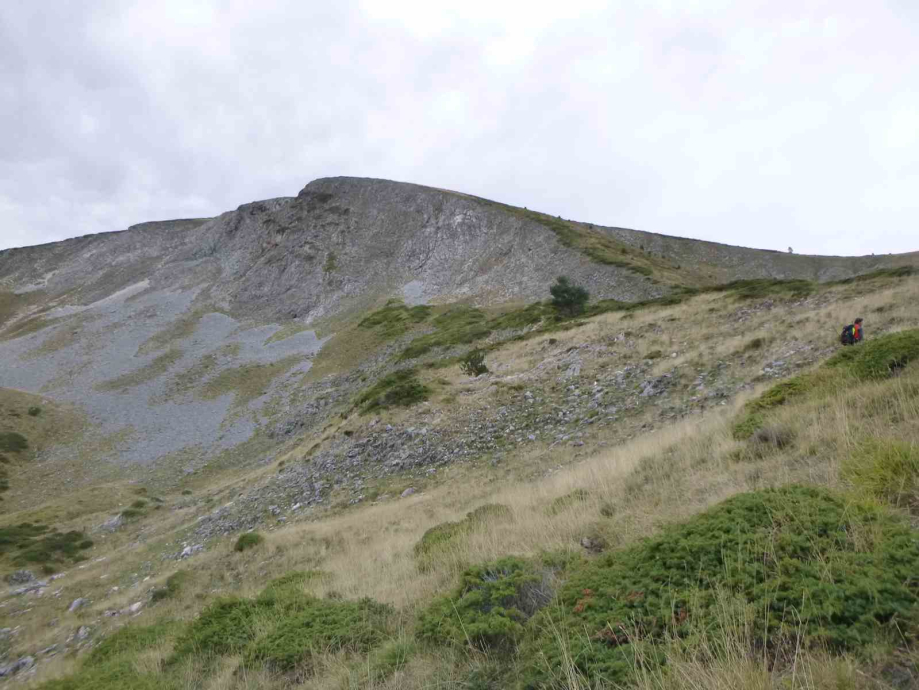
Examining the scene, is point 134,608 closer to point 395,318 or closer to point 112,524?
point 112,524

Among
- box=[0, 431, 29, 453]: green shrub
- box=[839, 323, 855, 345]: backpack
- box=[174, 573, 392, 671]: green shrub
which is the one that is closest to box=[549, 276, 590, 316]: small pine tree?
box=[839, 323, 855, 345]: backpack

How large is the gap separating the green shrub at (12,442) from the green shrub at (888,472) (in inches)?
1909

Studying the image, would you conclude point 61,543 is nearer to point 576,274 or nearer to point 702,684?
point 702,684

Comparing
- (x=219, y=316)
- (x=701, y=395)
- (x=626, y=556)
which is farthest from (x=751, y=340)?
(x=219, y=316)

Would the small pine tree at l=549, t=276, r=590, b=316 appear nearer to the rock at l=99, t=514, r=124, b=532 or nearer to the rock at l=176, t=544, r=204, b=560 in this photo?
the rock at l=176, t=544, r=204, b=560

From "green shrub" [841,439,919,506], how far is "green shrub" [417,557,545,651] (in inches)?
112

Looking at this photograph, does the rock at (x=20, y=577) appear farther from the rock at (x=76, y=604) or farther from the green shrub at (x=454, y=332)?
the green shrub at (x=454, y=332)

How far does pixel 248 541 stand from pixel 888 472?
12940 millimetres

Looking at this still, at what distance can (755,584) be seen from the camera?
10.2 feet

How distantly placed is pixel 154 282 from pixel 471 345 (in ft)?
249

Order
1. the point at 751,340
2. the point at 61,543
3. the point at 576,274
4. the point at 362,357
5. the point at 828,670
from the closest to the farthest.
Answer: the point at 828,670 < the point at 751,340 < the point at 61,543 < the point at 362,357 < the point at 576,274

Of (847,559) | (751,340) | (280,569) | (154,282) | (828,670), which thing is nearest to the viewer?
(828,670)

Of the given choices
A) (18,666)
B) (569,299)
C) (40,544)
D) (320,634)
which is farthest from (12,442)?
(320,634)

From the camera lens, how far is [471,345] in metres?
33.4
